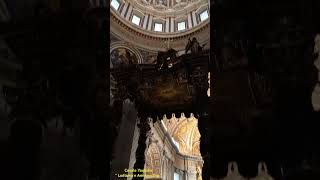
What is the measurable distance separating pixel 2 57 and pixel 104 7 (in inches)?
70.6

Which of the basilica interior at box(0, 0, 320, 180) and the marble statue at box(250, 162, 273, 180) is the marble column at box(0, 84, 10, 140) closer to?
the basilica interior at box(0, 0, 320, 180)

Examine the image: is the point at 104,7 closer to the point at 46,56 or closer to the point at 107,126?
the point at 46,56

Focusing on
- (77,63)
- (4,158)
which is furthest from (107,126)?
(4,158)

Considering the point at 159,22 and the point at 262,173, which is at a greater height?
the point at 159,22

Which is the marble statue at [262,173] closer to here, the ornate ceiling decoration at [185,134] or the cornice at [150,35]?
the cornice at [150,35]

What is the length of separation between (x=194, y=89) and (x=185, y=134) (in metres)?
13.1

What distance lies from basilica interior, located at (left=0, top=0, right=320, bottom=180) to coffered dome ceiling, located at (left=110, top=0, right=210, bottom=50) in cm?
591

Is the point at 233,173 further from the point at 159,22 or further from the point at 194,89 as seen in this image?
the point at 159,22

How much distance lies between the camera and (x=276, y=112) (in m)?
6.14

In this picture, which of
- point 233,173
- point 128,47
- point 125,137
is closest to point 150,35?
point 128,47

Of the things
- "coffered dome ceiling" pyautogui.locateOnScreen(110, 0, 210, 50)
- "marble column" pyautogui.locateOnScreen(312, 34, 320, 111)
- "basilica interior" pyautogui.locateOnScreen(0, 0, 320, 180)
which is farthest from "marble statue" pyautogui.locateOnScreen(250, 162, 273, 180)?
"coffered dome ceiling" pyautogui.locateOnScreen(110, 0, 210, 50)

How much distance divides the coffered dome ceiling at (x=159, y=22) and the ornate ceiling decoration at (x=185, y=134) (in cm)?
603

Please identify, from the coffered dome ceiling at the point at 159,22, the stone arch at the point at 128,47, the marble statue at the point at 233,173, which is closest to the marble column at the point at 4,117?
the marble statue at the point at 233,173

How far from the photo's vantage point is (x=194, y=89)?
9.21 metres
